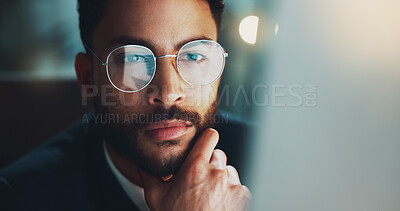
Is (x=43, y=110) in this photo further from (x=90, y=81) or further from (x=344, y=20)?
(x=344, y=20)

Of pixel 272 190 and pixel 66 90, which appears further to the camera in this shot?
pixel 66 90

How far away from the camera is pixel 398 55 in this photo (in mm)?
438

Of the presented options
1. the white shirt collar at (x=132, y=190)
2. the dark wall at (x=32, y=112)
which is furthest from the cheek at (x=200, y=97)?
the dark wall at (x=32, y=112)

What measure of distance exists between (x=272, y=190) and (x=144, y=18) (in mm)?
311

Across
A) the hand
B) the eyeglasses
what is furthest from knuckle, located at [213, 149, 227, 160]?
the eyeglasses

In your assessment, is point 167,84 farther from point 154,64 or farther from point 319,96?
point 319,96

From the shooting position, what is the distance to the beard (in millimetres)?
433

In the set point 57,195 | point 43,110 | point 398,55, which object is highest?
point 398,55

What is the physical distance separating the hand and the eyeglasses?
0.09 metres

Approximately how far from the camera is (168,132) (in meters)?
0.44

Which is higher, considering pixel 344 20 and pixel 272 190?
pixel 344 20

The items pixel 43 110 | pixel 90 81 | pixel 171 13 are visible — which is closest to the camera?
pixel 171 13

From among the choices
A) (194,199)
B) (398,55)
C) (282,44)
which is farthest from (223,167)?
(398,55)

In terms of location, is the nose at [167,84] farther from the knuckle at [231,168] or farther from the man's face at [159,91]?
the knuckle at [231,168]
